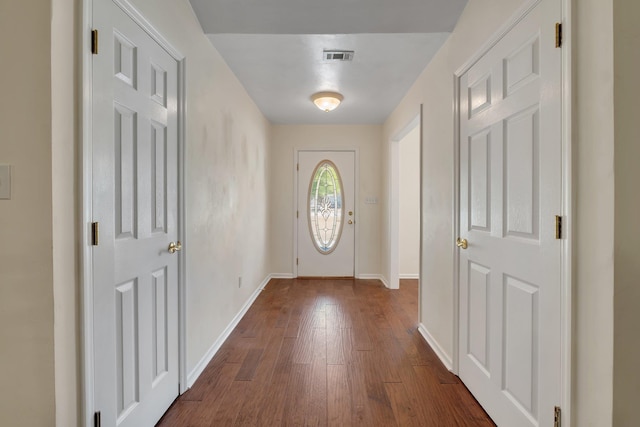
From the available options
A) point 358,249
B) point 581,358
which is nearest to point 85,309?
point 581,358

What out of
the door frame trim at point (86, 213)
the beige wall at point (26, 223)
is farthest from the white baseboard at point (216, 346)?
the beige wall at point (26, 223)

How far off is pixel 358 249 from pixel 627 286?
13.5ft

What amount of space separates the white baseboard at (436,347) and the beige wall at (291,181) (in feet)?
7.28

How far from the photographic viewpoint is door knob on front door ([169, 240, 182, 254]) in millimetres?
1794

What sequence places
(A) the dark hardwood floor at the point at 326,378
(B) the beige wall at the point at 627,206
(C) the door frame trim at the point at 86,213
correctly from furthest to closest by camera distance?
(A) the dark hardwood floor at the point at 326,378 < (C) the door frame trim at the point at 86,213 < (B) the beige wall at the point at 627,206

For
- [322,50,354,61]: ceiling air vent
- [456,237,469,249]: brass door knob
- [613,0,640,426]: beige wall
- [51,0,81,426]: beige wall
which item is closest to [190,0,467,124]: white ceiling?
[322,50,354,61]: ceiling air vent

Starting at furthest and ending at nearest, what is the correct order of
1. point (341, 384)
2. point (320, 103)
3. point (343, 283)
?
point (343, 283) → point (320, 103) → point (341, 384)

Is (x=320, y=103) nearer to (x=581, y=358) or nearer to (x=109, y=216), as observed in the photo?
(x=109, y=216)

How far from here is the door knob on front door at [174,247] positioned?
5.89ft

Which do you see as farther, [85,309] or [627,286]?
[85,309]

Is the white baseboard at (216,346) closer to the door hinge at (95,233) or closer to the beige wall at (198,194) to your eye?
the beige wall at (198,194)

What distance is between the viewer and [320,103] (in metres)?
3.65

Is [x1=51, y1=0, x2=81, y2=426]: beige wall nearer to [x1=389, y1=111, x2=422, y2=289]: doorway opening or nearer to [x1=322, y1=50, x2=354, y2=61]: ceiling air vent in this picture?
[x1=322, y1=50, x2=354, y2=61]: ceiling air vent

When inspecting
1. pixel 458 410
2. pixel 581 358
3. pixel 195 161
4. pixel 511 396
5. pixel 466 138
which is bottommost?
pixel 458 410
